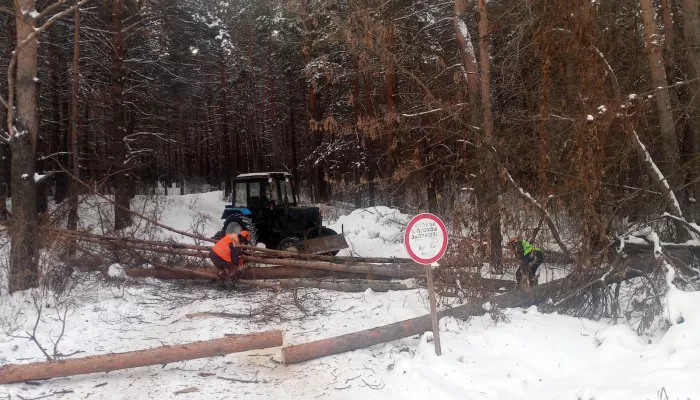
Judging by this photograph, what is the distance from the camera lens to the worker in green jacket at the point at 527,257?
7.24 metres

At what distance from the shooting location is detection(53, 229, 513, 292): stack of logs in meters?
9.20

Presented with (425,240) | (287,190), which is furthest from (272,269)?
(425,240)

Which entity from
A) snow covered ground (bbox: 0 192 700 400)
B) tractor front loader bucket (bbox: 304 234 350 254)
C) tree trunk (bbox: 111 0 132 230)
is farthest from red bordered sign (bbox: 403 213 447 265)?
tree trunk (bbox: 111 0 132 230)

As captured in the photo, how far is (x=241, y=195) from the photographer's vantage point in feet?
46.3

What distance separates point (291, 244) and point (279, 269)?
106 inches

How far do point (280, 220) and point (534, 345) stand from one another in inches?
343

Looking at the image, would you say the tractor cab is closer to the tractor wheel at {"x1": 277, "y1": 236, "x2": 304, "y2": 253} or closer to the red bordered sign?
the tractor wheel at {"x1": 277, "y1": 236, "x2": 304, "y2": 253}

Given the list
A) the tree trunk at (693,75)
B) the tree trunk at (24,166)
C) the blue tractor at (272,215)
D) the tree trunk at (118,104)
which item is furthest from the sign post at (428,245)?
the tree trunk at (118,104)

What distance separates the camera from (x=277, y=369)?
220 inches

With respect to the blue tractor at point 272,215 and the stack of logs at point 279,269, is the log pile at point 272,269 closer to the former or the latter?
the stack of logs at point 279,269

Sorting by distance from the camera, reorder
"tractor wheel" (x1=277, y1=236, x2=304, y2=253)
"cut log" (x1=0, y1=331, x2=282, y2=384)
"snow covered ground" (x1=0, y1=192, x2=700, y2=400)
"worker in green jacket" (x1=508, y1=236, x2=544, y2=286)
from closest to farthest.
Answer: "snow covered ground" (x1=0, y1=192, x2=700, y2=400) → "cut log" (x1=0, y1=331, x2=282, y2=384) → "worker in green jacket" (x1=508, y1=236, x2=544, y2=286) → "tractor wheel" (x1=277, y1=236, x2=304, y2=253)

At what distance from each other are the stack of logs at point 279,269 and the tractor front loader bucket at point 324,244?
1.25 meters

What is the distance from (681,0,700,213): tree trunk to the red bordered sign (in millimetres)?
4101

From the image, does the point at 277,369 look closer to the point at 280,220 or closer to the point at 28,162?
the point at 28,162
